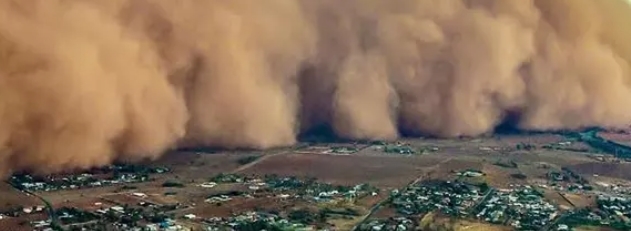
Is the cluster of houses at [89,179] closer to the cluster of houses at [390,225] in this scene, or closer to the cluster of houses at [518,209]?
the cluster of houses at [390,225]

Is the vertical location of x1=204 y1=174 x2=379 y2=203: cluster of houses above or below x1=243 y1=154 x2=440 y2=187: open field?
below

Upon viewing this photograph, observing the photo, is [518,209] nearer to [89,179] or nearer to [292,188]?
[292,188]

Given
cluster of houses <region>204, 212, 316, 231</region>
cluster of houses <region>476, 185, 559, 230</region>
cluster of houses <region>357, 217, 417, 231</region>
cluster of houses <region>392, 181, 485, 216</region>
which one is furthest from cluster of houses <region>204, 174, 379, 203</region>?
cluster of houses <region>476, 185, 559, 230</region>

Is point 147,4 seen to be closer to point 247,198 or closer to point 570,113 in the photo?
point 247,198

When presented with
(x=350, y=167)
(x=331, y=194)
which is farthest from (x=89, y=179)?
(x=350, y=167)

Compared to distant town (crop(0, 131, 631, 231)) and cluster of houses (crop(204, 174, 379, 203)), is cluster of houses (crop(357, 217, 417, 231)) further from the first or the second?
cluster of houses (crop(204, 174, 379, 203))

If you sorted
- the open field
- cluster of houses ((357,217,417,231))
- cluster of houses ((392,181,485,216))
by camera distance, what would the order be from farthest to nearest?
1. the open field
2. cluster of houses ((392,181,485,216))
3. cluster of houses ((357,217,417,231))

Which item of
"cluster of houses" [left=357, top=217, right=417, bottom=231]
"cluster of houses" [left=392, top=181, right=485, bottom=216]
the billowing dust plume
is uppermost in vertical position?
the billowing dust plume

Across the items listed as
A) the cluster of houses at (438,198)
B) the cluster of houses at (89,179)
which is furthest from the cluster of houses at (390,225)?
the cluster of houses at (89,179)
